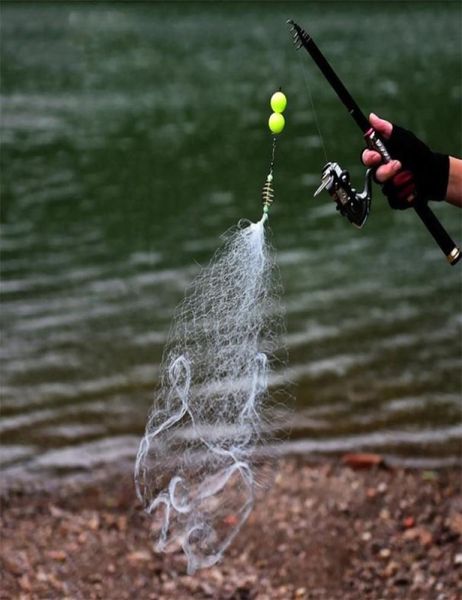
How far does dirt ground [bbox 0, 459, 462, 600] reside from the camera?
20.3 ft

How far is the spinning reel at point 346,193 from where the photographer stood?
424 cm

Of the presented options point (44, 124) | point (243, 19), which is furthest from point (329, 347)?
point (243, 19)

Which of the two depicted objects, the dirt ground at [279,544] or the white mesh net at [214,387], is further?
the dirt ground at [279,544]

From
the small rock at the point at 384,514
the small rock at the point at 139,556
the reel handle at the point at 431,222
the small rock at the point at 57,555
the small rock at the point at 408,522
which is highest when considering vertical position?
the reel handle at the point at 431,222

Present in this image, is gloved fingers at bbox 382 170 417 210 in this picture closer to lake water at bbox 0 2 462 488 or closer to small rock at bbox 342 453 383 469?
lake water at bbox 0 2 462 488

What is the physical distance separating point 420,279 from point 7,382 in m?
6.08

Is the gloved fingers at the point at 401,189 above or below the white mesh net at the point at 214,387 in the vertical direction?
above

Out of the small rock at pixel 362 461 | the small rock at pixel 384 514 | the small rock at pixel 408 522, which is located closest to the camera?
the small rock at pixel 408 522

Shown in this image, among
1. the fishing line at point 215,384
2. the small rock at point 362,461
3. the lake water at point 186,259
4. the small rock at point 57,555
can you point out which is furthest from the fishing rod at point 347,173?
the small rock at point 362,461

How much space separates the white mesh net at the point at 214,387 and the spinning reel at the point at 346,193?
1.24ft

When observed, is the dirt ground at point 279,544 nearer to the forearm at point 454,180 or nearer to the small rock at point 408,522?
the small rock at point 408,522

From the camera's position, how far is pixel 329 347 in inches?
420

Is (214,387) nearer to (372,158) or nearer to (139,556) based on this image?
(372,158)

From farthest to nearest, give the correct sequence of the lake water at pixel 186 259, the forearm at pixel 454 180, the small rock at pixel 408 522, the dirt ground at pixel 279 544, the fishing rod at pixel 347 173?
1. the lake water at pixel 186 259
2. the small rock at pixel 408 522
3. the dirt ground at pixel 279 544
4. the forearm at pixel 454 180
5. the fishing rod at pixel 347 173
